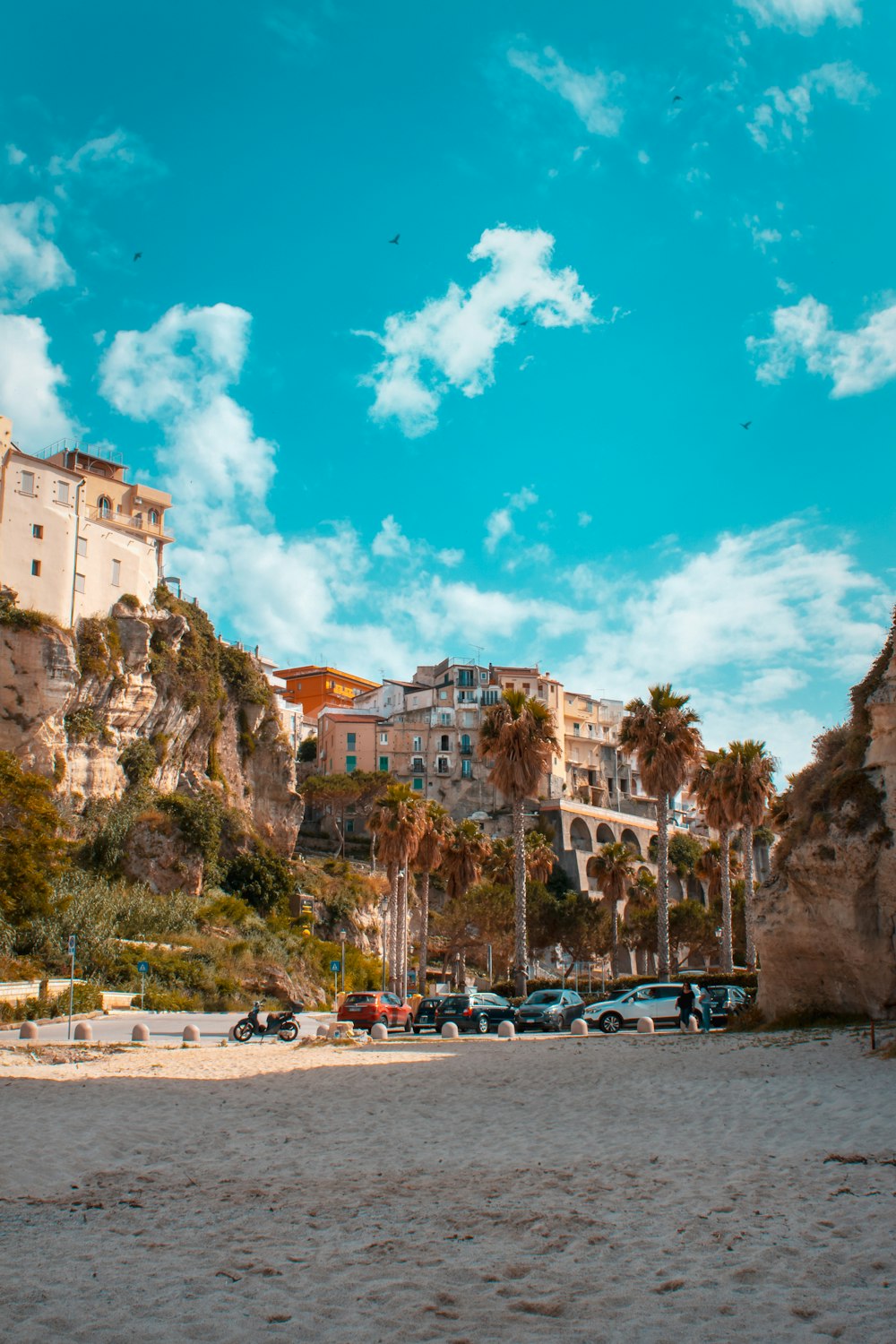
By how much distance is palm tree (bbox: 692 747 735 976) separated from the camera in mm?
46719

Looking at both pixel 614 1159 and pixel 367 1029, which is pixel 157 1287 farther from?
pixel 367 1029

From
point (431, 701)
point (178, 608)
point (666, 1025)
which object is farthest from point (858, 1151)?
point (431, 701)

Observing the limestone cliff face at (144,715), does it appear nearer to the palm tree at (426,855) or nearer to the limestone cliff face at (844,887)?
the palm tree at (426,855)

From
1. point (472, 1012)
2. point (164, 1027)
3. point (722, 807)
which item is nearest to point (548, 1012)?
point (472, 1012)

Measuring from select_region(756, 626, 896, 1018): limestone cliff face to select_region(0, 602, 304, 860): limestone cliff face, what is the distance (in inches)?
1518

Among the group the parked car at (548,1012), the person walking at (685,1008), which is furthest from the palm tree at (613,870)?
the person walking at (685,1008)

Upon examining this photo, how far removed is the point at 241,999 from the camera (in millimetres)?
46688

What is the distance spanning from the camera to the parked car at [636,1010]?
31.8 metres

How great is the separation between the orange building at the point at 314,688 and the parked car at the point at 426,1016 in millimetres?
80005

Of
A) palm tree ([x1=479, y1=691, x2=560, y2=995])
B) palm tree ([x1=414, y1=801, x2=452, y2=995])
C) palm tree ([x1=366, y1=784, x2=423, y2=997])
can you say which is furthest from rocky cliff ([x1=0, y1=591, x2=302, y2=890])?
palm tree ([x1=479, y1=691, x2=560, y2=995])

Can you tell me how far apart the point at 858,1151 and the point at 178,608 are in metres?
61.3

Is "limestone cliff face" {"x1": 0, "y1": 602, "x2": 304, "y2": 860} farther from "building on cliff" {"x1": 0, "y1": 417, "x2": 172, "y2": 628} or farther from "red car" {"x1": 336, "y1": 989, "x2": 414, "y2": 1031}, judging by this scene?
"red car" {"x1": 336, "y1": 989, "x2": 414, "y2": 1031}

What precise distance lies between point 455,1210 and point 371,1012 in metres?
25.5

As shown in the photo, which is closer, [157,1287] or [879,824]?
[157,1287]
